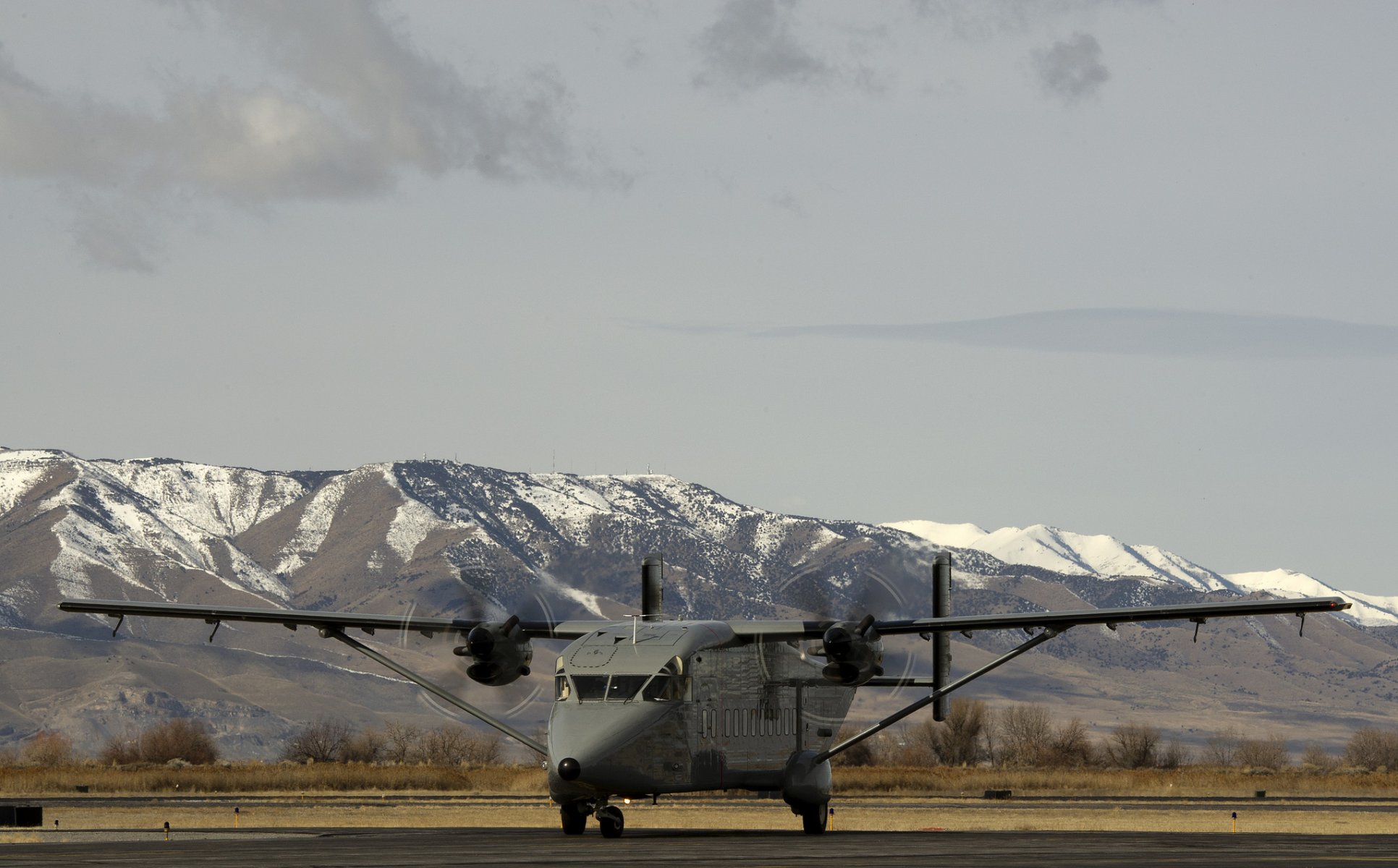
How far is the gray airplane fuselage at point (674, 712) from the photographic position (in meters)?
37.1

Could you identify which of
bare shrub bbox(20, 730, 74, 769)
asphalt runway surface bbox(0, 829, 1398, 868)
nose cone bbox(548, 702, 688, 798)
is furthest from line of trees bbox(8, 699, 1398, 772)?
nose cone bbox(548, 702, 688, 798)

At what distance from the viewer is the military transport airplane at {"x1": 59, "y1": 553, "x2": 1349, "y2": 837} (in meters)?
37.5

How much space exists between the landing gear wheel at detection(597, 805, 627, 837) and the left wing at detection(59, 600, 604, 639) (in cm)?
502

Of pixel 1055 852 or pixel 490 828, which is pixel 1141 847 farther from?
pixel 490 828

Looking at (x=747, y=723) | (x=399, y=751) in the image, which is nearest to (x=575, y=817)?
(x=747, y=723)

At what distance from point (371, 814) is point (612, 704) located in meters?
24.8

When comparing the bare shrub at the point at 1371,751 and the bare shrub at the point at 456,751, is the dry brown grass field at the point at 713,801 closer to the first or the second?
the bare shrub at the point at 456,751

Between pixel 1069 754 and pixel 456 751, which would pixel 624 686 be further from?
pixel 1069 754

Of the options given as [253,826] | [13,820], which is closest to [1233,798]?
[253,826]

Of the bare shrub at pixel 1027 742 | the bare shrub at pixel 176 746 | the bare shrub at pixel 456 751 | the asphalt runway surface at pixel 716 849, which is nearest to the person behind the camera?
Answer: the asphalt runway surface at pixel 716 849

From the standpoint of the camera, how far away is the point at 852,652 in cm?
4144

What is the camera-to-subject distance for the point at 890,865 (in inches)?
1134

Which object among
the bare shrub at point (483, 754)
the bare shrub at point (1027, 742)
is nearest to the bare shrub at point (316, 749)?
the bare shrub at point (483, 754)

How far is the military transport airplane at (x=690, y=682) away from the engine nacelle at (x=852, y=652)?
0.04 m
